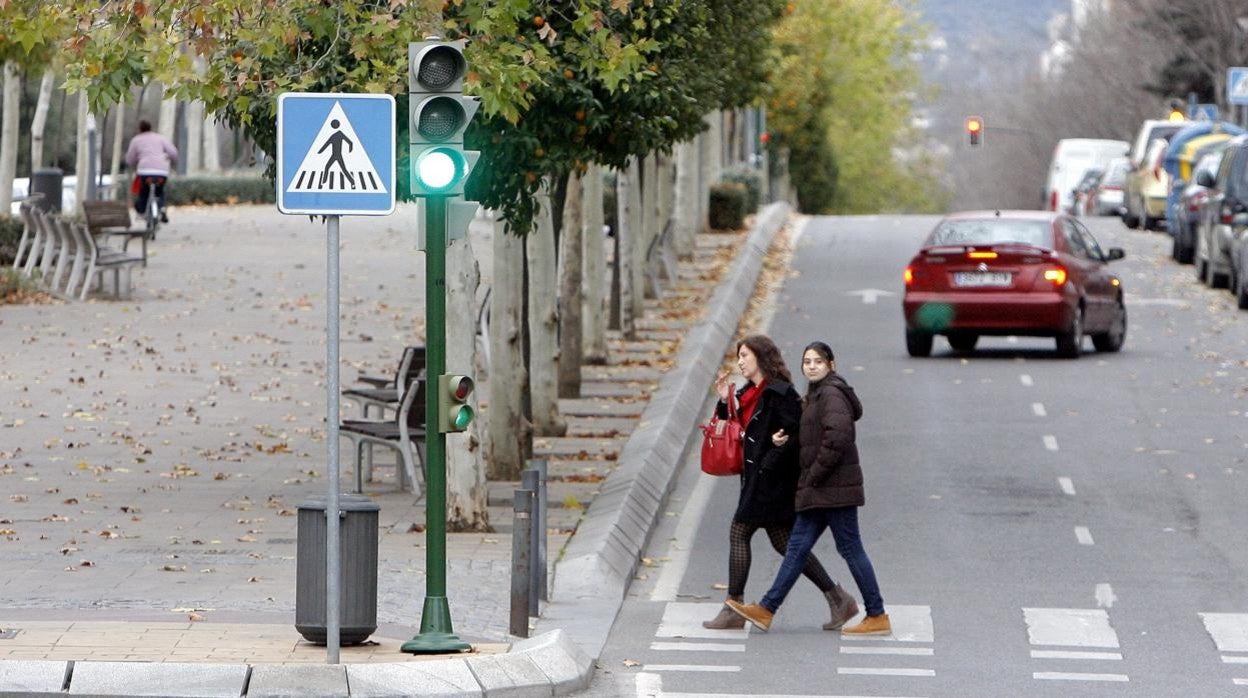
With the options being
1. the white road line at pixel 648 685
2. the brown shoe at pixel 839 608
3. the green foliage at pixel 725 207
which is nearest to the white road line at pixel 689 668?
the white road line at pixel 648 685

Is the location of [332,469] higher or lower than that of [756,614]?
higher

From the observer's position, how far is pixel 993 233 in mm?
24844

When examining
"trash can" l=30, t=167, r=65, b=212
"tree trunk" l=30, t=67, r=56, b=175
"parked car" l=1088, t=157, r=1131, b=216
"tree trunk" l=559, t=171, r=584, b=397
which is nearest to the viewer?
"tree trunk" l=559, t=171, r=584, b=397

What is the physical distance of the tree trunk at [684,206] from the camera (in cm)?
3534

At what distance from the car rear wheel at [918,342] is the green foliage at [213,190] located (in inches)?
996

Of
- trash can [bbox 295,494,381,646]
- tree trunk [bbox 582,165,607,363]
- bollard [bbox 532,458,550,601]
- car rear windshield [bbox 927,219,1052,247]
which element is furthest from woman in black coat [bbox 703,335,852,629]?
car rear windshield [bbox 927,219,1052,247]

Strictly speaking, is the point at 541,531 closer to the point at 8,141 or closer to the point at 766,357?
the point at 766,357

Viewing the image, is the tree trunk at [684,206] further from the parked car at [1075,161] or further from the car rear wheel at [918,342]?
the parked car at [1075,161]

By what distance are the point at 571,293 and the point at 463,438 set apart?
7.98m

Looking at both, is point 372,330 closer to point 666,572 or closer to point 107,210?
point 107,210

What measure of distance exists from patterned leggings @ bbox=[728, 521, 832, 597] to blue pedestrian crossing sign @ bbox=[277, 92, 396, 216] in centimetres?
322

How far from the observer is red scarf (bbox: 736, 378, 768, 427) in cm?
1207

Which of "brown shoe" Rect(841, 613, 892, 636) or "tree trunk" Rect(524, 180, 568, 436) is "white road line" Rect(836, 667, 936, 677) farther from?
"tree trunk" Rect(524, 180, 568, 436)

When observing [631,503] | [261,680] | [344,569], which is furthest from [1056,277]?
[261,680]
